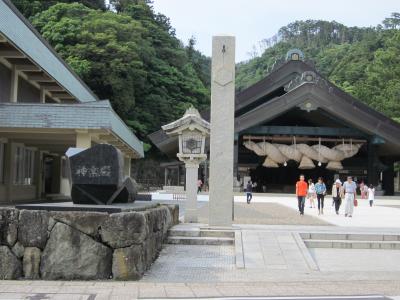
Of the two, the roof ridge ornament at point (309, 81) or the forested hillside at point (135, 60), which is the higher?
the forested hillside at point (135, 60)

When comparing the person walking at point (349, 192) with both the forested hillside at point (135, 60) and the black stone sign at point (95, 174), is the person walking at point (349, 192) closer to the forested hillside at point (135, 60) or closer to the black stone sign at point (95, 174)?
the black stone sign at point (95, 174)

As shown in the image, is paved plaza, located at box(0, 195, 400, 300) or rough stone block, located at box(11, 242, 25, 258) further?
rough stone block, located at box(11, 242, 25, 258)

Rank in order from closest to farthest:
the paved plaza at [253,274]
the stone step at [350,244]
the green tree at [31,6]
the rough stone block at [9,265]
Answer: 1. the paved plaza at [253,274]
2. the rough stone block at [9,265]
3. the stone step at [350,244]
4. the green tree at [31,6]

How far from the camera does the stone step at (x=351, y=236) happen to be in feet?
39.3

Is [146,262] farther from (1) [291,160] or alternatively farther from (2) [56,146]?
(1) [291,160]

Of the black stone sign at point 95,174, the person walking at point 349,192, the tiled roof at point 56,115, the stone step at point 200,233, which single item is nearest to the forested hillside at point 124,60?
the tiled roof at point 56,115

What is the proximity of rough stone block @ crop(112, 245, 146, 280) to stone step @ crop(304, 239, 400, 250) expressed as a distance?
484cm

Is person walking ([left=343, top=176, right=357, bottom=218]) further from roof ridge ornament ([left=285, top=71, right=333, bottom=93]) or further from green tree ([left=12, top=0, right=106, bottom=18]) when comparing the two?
green tree ([left=12, top=0, right=106, bottom=18])

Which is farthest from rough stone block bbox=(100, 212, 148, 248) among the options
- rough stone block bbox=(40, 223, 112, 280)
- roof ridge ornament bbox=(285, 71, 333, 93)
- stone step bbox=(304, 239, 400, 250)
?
roof ridge ornament bbox=(285, 71, 333, 93)

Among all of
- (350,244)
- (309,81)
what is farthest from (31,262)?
(309,81)

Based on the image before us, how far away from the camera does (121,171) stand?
9469mm

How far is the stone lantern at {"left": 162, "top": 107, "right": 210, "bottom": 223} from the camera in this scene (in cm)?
1449

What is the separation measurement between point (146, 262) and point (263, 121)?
1118 inches

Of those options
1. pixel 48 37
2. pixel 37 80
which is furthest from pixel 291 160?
pixel 48 37
